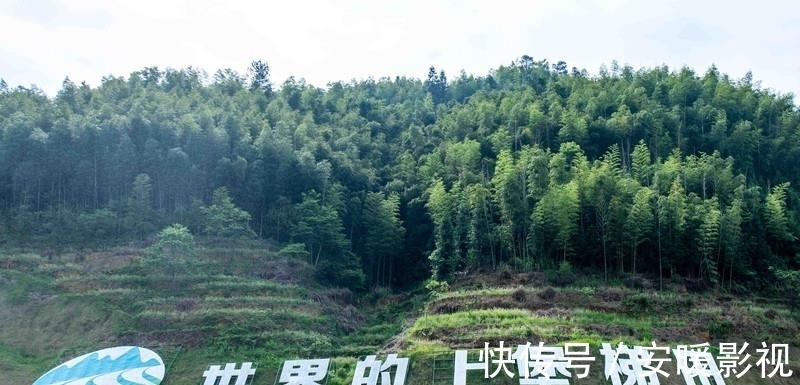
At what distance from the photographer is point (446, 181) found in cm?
3859

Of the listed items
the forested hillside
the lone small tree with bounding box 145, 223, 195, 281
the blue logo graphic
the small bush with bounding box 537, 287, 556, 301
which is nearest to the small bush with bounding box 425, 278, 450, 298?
the forested hillside

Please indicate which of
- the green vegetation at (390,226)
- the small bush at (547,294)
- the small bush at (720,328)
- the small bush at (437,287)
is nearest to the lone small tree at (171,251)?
the green vegetation at (390,226)

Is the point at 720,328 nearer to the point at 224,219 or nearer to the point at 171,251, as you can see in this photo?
the point at 171,251

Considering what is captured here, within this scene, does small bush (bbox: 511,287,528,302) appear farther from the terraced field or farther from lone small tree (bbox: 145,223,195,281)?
lone small tree (bbox: 145,223,195,281)

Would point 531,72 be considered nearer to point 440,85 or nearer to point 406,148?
point 440,85

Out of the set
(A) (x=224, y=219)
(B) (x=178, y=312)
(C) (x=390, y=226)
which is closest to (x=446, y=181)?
(C) (x=390, y=226)

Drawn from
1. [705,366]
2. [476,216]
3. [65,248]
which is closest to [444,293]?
[476,216]

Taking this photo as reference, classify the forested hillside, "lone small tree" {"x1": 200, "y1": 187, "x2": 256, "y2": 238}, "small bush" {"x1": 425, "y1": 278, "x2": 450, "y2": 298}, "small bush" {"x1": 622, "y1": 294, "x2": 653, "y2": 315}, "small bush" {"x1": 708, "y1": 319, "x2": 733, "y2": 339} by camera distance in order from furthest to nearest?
1. "lone small tree" {"x1": 200, "y1": 187, "x2": 256, "y2": 238}
2. the forested hillside
3. "small bush" {"x1": 425, "y1": 278, "x2": 450, "y2": 298}
4. "small bush" {"x1": 622, "y1": 294, "x2": 653, "y2": 315}
5. "small bush" {"x1": 708, "y1": 319, "x2": 733, "y2": 339}

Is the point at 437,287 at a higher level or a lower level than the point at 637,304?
higher

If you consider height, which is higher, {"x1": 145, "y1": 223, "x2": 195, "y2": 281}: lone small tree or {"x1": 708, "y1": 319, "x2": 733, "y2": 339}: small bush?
{"x1": 145, "y1": 223, "x2": 195, "y2": 281}: lone small tree

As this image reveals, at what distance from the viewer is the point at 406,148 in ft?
152

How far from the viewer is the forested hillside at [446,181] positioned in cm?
3138

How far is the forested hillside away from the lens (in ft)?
103

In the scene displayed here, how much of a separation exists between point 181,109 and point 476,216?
16616 mm
